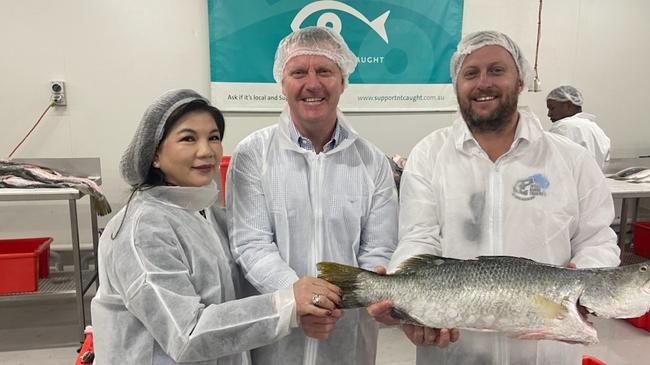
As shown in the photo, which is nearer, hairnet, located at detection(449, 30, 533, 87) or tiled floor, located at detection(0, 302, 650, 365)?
hairnet, located at detection(449, 30, 533, 87)

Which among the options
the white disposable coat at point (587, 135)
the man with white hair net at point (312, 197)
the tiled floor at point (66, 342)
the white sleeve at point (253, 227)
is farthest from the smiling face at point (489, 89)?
the white disposable coat at point (587, 135)

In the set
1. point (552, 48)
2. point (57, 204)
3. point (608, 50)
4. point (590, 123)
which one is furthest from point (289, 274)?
point (608, 50)

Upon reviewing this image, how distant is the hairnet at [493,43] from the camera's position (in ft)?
4.92

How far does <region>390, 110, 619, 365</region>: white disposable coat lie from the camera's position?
140 cm

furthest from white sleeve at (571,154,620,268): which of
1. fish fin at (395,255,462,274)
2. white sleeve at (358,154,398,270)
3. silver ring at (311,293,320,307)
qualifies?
silver ring at (311,293,320,307)

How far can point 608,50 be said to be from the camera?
4.65 metres

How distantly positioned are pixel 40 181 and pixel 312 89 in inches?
95.8

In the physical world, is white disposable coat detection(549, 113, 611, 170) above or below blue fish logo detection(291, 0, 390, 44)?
below

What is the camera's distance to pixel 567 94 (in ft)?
13.9

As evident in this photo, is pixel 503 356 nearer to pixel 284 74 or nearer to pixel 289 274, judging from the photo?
pixel 289 274

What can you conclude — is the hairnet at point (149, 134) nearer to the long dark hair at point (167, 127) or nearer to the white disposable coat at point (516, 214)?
the long dark hair at point (167, 127)

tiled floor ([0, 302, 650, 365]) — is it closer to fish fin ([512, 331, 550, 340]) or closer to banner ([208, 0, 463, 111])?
fish fin ([512, 331, 550, 340])

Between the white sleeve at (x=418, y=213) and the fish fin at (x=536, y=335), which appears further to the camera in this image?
the white sleeve at (x=418, y=213)

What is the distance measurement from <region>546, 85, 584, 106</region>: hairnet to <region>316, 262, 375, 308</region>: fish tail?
383 cm
